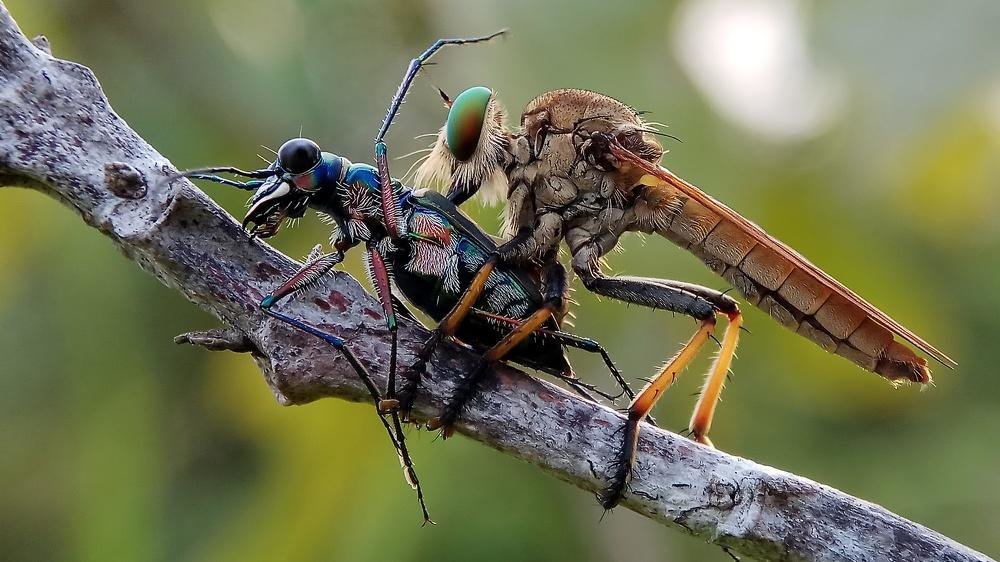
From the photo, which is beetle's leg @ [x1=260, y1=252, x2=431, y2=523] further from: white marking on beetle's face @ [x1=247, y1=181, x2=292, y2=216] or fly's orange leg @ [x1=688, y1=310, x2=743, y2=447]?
fly's orange leg @ [x1=688, y1=310, x2=743, y2=447]

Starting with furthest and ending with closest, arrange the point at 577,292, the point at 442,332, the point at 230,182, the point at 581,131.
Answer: the point at 577,292 → the point at 581,131 → the point at 230,182 → the point at 442,332

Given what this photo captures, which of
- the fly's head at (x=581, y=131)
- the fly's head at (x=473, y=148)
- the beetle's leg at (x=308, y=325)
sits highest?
the fly's head at (x=581, y=131)

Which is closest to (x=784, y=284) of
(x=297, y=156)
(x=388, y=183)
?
(x=388, y=183)

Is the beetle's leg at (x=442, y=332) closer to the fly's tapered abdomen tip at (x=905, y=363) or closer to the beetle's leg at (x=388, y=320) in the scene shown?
the beetle's leg at (x=388, y=320)

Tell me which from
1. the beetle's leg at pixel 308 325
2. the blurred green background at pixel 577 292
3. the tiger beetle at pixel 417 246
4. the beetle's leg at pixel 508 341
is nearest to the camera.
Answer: the beetle's leg at pixel 308 325

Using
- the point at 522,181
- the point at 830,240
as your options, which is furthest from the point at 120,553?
the point at 830,240

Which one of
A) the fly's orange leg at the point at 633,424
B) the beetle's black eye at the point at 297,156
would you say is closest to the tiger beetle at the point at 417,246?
the beetle's black eye at the point at 297,156

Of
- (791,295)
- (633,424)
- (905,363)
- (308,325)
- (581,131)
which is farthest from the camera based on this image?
(581,131)

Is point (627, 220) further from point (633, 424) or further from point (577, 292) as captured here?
point (633, 424)
